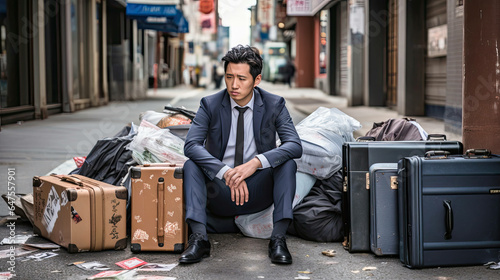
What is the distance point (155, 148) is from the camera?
545 centimetres

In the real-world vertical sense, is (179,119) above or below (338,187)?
above

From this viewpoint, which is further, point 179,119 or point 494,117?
point 179,119

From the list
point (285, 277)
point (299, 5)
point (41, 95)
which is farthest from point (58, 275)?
point (299, 5)

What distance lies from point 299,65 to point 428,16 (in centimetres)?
2599

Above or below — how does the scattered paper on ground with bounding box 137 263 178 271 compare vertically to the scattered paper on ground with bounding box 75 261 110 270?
below

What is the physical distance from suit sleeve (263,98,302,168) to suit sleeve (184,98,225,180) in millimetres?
342

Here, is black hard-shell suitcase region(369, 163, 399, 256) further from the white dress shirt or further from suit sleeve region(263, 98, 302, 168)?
the white dress shirt

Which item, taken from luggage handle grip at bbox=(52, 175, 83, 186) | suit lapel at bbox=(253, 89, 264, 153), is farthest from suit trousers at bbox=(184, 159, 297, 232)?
luggage handle grip at bbox=(52, 175, 83, 186)

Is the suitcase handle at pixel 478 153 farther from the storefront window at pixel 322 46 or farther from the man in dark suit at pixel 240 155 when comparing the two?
the storefront window at pixel 322 46

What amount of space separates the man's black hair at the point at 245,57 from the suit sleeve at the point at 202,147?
0.35 metres

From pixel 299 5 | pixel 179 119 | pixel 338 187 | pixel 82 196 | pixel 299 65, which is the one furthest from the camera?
pixel 299 65

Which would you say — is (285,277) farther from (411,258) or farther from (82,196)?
(82,196)

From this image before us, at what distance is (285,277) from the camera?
12.9 ft

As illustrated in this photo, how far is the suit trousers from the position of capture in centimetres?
441
